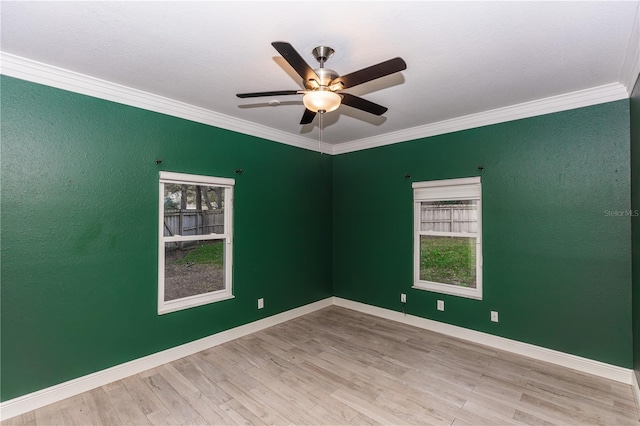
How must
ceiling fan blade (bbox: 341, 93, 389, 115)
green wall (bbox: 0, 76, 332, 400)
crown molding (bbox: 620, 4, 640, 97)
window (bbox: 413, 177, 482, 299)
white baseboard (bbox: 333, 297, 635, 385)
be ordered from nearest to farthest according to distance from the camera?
crown molding (bbox: 620, 4, 640, 97), ceiling fan blade (bbox: 341, 93, 389, 115), green wall (bbox: 0, 76, 332, 400), white baseboard (bbox: 333, 297, 635, 385), window (bbox: 413, 177, 482, 299)

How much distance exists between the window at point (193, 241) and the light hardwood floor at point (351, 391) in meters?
0.68

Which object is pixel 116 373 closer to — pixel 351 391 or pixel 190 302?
pixel 190 302

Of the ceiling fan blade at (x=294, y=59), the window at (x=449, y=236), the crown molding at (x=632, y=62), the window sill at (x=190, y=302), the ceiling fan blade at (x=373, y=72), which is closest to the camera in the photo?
the ceiling fan blade at (x=294, y=59)

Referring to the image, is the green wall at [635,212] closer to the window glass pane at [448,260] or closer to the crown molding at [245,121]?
the crown molding at [245,121]

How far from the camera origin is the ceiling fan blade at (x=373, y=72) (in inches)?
70.2

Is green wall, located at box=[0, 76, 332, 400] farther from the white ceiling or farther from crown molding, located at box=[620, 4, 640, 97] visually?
crown molding, located at box=[620, 4, 640, 97]

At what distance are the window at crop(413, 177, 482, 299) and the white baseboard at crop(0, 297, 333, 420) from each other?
2267mm

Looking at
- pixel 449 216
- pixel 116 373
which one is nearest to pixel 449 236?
pixel 449 216

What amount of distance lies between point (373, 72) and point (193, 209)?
255 centimetres

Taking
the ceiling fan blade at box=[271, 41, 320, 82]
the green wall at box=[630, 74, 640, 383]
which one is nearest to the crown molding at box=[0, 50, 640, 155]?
the green wall at box=[630, 74, 640, 383]

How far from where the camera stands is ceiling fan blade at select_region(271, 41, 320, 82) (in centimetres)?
162

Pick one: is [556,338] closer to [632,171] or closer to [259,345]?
[632,171]

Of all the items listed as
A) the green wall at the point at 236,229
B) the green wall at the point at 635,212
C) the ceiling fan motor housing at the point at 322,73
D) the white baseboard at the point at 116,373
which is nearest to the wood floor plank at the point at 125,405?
the white baseboard at the point at 116,373

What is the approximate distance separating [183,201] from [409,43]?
2740mm
